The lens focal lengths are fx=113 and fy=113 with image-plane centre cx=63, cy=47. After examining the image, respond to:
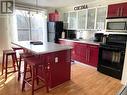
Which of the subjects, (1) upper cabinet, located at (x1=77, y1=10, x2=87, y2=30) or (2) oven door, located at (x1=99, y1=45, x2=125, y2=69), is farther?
(1) upper cabinet, located at (x1=77, y1=10, x2=87, y2=30)

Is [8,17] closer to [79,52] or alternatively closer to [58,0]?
[58,0]

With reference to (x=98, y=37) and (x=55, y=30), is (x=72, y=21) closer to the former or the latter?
(x=55, y=30)

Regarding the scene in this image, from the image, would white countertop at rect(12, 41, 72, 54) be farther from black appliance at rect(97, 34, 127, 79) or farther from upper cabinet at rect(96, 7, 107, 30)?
upper cabinet at rect(96, 7, 107, 30)

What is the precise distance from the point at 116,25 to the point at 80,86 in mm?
1999

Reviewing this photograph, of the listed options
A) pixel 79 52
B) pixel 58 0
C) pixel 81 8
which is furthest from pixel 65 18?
pixel 79 52

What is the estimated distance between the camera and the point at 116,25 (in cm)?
324

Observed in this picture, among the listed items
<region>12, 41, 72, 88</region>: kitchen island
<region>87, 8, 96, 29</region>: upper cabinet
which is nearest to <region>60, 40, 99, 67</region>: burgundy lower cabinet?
<region>87, 8, 96, 29</region>: upper cabinet

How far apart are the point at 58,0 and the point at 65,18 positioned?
4.71 feet

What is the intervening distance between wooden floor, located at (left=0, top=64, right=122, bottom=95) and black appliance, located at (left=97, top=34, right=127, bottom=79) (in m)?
0.20

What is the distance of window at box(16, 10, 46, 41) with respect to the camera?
15.7ft

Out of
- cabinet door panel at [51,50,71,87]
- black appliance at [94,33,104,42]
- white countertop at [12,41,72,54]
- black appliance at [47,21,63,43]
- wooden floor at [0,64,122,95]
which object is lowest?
wooden floor at [0,64,122,95]

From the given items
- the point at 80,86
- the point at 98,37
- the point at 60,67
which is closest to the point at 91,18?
the point at 98,37

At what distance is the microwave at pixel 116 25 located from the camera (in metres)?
3.09

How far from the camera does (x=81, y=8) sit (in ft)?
14.9
